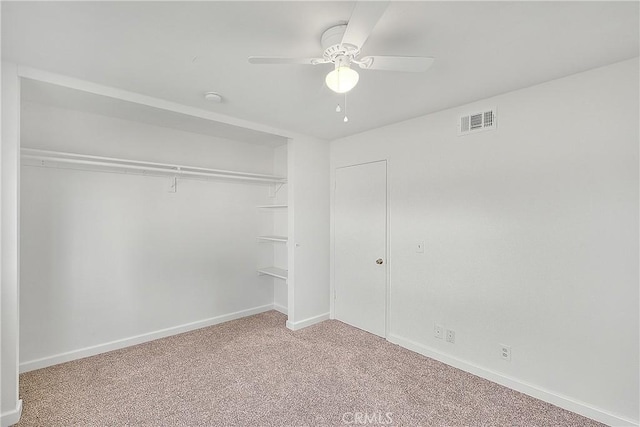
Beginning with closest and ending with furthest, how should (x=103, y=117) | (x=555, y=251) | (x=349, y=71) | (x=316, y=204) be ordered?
(x=349, y=71) → (x=555, y=251) → (x=103, y=117) → (x=316, y=204)

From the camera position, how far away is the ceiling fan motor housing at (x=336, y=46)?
1.57 m

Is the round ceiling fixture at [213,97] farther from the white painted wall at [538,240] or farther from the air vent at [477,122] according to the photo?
the air vent at [477,122]

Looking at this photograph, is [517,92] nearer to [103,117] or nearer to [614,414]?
[614,414]

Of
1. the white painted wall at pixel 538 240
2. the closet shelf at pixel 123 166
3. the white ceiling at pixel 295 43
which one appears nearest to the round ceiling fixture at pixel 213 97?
the white ceiling at pixel 295 43

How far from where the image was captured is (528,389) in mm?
2344

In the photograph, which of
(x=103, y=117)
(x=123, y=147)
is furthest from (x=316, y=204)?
(x=103, y=117)

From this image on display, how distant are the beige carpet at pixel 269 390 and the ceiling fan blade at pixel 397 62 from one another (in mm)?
2241

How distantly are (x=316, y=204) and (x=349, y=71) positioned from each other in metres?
2.40

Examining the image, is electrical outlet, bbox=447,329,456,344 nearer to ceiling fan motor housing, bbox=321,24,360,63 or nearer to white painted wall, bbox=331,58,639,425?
white painted wall, bbox=331,58,639,425

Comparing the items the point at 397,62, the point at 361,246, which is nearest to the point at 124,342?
the point at 361,246

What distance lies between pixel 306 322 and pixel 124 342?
1.97 meters

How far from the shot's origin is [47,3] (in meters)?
1.46

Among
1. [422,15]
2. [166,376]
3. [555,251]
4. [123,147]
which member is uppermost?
[422,15]

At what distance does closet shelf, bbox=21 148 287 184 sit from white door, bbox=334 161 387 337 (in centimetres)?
107
